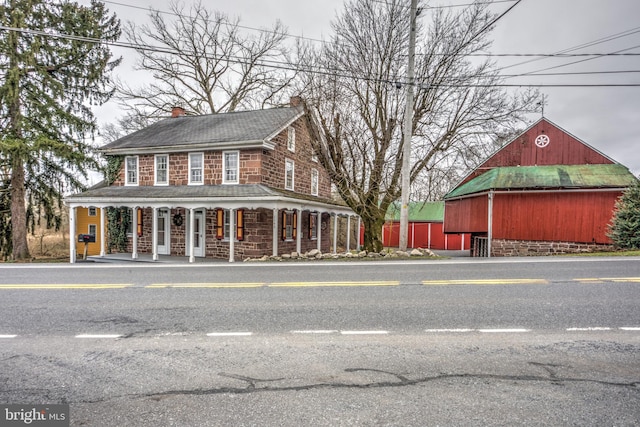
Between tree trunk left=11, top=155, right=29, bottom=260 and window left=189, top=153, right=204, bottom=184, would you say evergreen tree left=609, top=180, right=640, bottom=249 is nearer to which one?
window left=189, top=153, right=204, bottom=184

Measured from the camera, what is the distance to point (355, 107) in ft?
54.4

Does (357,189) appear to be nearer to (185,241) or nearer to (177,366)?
(185,241)

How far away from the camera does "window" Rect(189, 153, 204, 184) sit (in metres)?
19.0

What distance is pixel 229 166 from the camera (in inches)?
730

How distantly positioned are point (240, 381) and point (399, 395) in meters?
1.55

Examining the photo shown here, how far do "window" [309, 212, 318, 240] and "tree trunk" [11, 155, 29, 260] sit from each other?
15.8 meters

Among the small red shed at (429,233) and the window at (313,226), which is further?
the small red shed at (429,233)

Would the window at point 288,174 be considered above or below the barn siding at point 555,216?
above

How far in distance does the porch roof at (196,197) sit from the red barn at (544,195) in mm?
9772

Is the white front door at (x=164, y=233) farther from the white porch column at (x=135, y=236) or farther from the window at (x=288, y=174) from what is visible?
the window at (x=288, y=174)

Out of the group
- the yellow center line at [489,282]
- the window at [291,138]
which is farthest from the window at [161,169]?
the yellow center line at [489,282]

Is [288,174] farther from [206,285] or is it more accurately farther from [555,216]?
[555,216]

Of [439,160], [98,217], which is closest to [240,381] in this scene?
[439,160]

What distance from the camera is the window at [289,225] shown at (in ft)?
64.7
